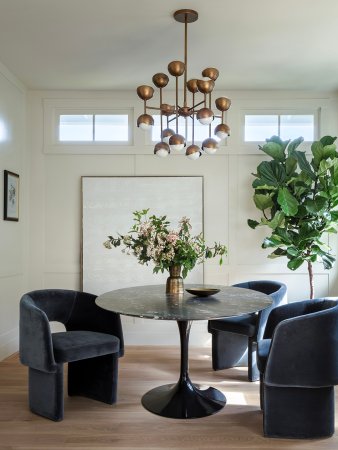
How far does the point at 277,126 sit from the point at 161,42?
1.83 metres

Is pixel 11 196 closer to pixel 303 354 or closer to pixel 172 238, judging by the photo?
pixel 172 238

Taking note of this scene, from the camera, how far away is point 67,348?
9.05 feet

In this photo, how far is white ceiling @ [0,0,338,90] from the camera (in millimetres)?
3027

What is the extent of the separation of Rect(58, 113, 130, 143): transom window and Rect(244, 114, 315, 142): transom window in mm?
1391

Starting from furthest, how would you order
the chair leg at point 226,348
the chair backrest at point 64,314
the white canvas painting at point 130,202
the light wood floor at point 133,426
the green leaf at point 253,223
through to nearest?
the white canvas painting at point 130,202 → the green leaf at point 253,223 → the chair leg at point 226,348 → the chair backrest at point 64,314 → the light wood floor at point 133,426

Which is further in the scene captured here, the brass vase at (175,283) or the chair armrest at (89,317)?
the chair armrest at (89,317)

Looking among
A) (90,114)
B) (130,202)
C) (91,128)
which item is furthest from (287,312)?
(90,114)

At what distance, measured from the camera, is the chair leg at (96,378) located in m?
3.06

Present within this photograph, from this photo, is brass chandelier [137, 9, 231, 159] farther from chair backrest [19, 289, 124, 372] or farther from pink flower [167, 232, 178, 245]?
chair backrest [19, 289, 124, 372]

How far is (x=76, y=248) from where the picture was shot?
4688 millimetres

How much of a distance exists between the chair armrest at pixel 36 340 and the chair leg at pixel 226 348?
1.55 metres

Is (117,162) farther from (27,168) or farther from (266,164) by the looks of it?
(266,164)

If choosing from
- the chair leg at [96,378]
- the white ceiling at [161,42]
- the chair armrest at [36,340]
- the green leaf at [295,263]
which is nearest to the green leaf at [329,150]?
the white ceiling at [161,42]

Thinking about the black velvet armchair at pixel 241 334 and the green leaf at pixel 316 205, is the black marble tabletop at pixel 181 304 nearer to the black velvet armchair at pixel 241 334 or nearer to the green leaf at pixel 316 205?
the black velvet armchair at pixel 241 334
